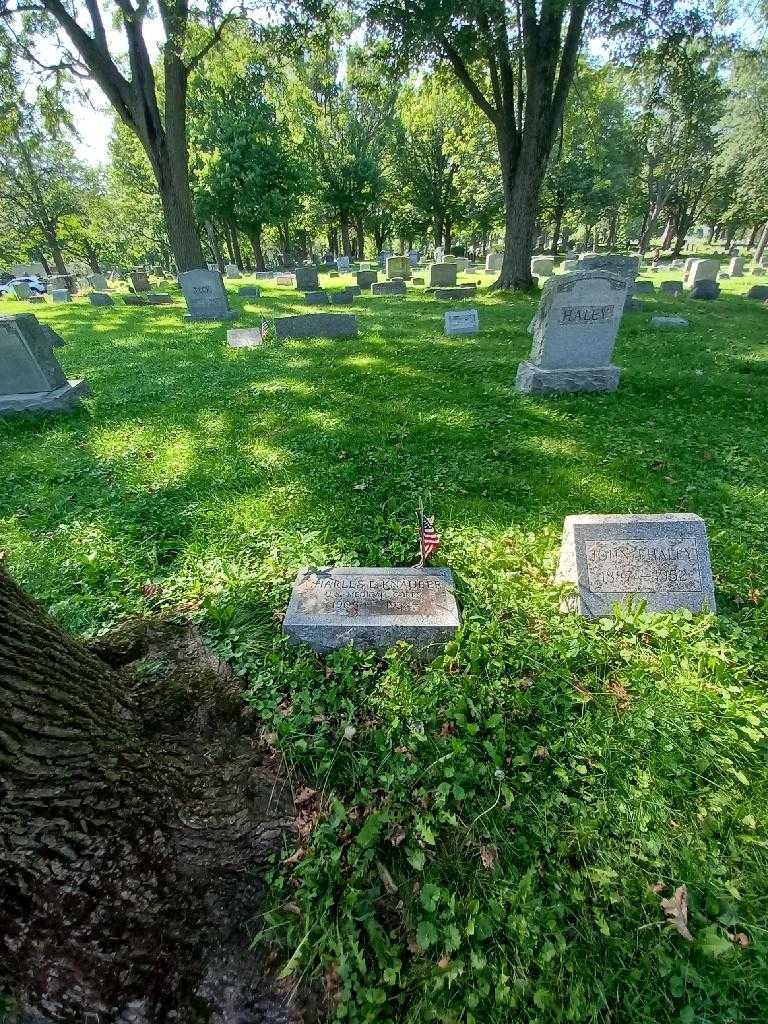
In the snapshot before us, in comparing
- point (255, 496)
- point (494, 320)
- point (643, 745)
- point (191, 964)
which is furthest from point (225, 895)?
point (494, 320)

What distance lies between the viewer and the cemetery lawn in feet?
5.22

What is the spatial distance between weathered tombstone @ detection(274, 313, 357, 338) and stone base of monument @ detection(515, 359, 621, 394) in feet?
16.3

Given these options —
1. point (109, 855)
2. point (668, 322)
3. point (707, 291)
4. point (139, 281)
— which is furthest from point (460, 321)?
point (139, 281)

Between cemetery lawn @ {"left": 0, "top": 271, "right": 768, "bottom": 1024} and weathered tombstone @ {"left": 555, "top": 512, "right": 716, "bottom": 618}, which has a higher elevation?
weathered tombstone @ {"left": 555, "top": 512, "right": 716, "bottom": 618}

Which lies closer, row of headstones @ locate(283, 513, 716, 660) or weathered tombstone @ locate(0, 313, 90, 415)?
row of headstones @ locate(283, 513, 716, 660)

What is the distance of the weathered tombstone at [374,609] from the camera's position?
266 centimetres

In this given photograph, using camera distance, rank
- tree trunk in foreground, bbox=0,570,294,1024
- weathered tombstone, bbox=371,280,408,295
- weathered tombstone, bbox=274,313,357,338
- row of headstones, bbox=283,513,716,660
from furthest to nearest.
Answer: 1. weathered tombstone, bbox=371,280,408,295
2. weathered tombstone, bbox=274,313,357,338
3. row of headstones, bbox=283,513,716,660
4. tree trunk in foreground, bbox=0,570,294,1024

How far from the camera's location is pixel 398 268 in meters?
20.8

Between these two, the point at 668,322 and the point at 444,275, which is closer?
the point at 668,322

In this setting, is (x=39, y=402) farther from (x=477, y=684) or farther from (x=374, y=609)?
(x=477, y=684)

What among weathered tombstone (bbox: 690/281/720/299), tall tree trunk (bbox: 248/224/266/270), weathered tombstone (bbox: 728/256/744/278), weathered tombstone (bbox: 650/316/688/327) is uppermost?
tall tree trunk (bbox: 248/224/266/270)

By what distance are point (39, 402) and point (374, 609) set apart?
6164mm

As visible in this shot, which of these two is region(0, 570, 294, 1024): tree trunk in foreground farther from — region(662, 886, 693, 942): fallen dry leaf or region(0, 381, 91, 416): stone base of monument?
region(0, 381, 91, 416): stone base of monument

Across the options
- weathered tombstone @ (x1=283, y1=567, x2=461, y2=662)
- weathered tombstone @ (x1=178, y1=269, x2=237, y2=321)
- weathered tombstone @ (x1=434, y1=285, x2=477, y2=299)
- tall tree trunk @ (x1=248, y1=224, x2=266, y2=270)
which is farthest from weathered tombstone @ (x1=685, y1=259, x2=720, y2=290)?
tall tree trunk @ (x1=248, y1=224, x2=266, y2=270)
